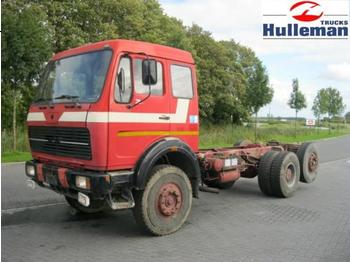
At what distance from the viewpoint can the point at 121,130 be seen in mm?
6141

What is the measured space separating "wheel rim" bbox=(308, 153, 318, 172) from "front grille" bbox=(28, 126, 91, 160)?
669 cm

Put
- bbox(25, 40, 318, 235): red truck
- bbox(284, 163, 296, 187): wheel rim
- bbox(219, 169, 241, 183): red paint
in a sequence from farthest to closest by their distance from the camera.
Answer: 1. bbox(284, 163, 296, 187): wheel rim
2. bbox(219, 169, 241, 183): red paint
3. bbox(25, 40, 318, 235): red truck

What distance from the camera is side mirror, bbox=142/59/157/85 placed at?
6.33 metres

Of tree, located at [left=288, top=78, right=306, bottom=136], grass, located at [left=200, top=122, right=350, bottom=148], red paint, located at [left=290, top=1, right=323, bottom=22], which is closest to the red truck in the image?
grass, located at [left=200, top=122, right=350, bottom=148]

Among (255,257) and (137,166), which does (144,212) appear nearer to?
(137,166)

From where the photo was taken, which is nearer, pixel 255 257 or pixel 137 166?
pixel 255 257

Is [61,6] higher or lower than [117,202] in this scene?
higher

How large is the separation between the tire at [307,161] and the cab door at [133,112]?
513 centimetres

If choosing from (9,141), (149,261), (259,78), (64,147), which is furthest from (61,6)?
(149,261)

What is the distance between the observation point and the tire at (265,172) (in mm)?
9445

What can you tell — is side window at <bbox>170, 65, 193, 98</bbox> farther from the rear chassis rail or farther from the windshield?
the rear chassis rail

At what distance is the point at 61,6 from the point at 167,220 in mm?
19798

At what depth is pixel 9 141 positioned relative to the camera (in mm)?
17922

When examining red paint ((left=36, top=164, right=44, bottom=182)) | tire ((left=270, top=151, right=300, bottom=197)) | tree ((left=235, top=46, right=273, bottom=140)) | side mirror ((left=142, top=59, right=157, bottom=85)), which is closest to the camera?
side mirror ((left=142, top=59, right=157, bottom=85))
